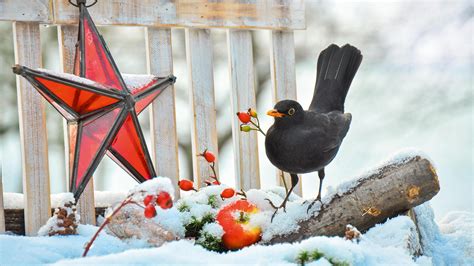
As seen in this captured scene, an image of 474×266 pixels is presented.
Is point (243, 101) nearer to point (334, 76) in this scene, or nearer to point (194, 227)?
point (334, 76)

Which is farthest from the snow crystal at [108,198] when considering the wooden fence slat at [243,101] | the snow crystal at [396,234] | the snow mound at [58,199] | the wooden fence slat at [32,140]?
the snow crystal at [396,234]

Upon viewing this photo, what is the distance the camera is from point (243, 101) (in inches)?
148

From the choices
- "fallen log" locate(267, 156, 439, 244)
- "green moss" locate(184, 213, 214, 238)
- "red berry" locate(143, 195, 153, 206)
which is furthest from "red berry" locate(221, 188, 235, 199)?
"red berry" locate(143, 195, 153, 206)

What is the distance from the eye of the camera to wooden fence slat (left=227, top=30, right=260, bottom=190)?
3.74 meters

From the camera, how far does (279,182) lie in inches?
150

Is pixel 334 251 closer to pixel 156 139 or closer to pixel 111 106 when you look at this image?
pixel 111 106

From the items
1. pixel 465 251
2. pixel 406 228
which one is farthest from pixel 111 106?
pixel 465 251

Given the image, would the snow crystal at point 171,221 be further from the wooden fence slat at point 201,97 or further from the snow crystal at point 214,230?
the wooden fence slat at point 201,97

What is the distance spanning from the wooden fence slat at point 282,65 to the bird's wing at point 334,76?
0.73 metres

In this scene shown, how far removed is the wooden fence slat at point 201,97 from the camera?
3.62 m

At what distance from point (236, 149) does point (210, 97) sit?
0.32m

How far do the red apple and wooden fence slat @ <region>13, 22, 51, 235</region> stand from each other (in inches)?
35.4

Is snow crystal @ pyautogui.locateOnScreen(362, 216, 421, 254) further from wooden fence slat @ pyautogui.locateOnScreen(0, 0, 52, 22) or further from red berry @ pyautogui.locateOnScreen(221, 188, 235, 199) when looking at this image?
wooden fence slat @ pyautogui.locateOnScreen(0, 0, 52, 22)

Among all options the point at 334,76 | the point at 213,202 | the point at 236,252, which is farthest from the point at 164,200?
the point at 334,76
